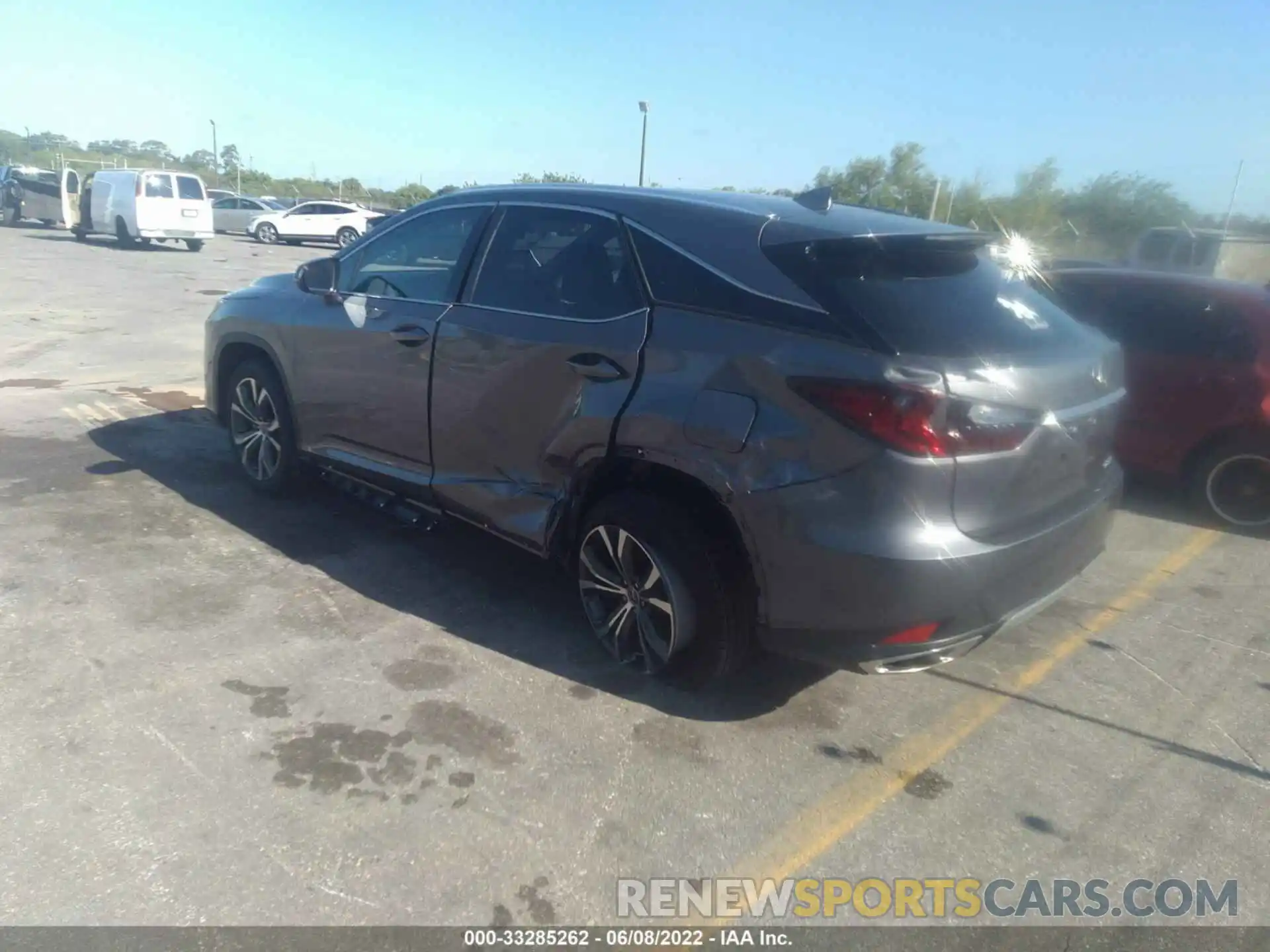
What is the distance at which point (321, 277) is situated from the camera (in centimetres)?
490

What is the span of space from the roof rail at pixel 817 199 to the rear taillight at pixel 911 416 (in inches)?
42.7

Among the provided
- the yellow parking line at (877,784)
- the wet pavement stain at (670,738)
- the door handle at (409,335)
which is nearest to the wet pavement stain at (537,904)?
the yellow parking line at (877,784)

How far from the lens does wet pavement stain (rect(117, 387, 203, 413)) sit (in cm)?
761

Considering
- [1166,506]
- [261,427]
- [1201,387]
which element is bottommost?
[1166,506]

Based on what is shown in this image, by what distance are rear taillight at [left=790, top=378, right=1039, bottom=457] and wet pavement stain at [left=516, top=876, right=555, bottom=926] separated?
1.58 metres

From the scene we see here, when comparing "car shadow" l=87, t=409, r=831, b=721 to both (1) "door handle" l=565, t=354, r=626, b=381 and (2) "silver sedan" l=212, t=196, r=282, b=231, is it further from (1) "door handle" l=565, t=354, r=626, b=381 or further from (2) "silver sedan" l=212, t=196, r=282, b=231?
(2) "silver sedan" l=212, t=196, r=282, b=231

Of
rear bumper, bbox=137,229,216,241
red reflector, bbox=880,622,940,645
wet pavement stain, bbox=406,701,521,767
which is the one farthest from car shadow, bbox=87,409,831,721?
rear bumper, bbox=137,229,216,241

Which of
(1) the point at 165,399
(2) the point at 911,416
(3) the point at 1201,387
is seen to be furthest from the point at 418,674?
(1) the point at 165,399

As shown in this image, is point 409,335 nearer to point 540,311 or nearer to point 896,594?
point 540,311

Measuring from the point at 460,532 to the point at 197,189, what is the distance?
24548 mm

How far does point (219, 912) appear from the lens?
2432 mm

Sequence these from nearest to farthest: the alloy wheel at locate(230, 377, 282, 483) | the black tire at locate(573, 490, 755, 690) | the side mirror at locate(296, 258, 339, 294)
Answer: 1. the black tire at locate(573, 490, 755, 690)
2. the side mirror at locate(296, 258, 339, 294)
3. the alloy wheel at locate(230, 377, 282, 483)

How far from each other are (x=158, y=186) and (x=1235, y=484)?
26195 mm

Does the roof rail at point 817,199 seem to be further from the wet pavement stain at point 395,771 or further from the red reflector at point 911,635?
the wet pavement stain at point 395,771
